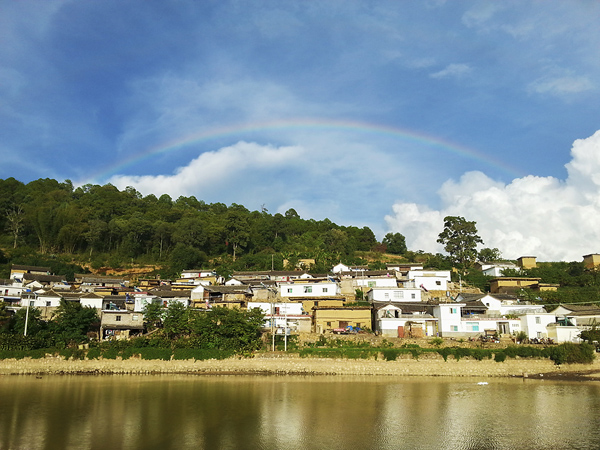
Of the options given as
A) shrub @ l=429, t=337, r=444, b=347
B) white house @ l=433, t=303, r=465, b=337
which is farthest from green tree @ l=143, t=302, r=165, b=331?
white house @ l=433, t=303, r=465, b=337

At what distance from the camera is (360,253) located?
72812 millimetres

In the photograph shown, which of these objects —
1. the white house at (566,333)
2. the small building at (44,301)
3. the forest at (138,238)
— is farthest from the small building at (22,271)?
the white house at (566,333)

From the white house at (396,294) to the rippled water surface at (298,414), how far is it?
46.0 ft

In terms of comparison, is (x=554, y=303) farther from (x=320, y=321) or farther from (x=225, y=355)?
(x=225, y=355)

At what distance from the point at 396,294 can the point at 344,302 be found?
17.8ft

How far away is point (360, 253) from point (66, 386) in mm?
51608

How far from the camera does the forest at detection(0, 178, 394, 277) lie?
61.2 metres

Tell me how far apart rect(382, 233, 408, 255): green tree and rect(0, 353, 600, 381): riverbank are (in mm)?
48519

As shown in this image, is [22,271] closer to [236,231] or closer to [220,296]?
[220,296]

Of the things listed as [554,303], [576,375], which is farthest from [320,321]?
[554,303]

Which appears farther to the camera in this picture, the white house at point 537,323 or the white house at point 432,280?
the white house at point 432,280

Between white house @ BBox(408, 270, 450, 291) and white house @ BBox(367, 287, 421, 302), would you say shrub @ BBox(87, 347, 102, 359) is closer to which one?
white house @ BBox(367, 287, 421, 302)

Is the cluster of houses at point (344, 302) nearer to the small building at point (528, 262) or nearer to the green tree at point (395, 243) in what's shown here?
the small building at point (528, 262)

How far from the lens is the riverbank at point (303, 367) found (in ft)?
105
